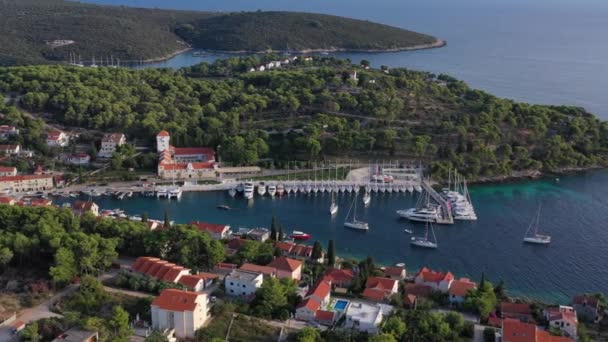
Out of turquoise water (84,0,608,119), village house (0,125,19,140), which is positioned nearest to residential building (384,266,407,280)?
village house (0,125,19,140)

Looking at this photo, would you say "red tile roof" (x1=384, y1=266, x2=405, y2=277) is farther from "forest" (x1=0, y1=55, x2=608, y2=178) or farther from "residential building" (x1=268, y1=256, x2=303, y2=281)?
"forest" (x1=0, y1=55, x2=608, y2=178)

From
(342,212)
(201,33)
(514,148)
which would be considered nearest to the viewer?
(342,212)

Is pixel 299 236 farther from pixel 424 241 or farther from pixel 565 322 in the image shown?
pixel 565 322

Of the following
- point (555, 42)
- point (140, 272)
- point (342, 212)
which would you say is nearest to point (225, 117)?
point (342, 212)

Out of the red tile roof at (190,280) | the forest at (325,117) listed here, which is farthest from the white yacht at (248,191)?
the red tile roof at (190,280)

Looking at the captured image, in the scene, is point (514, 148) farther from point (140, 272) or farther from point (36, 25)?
point (36, 25)

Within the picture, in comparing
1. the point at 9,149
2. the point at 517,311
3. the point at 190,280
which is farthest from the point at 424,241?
the point at 9,149

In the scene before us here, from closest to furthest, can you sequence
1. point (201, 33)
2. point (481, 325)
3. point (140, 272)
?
point (481, 325), point (140, 272), point (201, 33)
